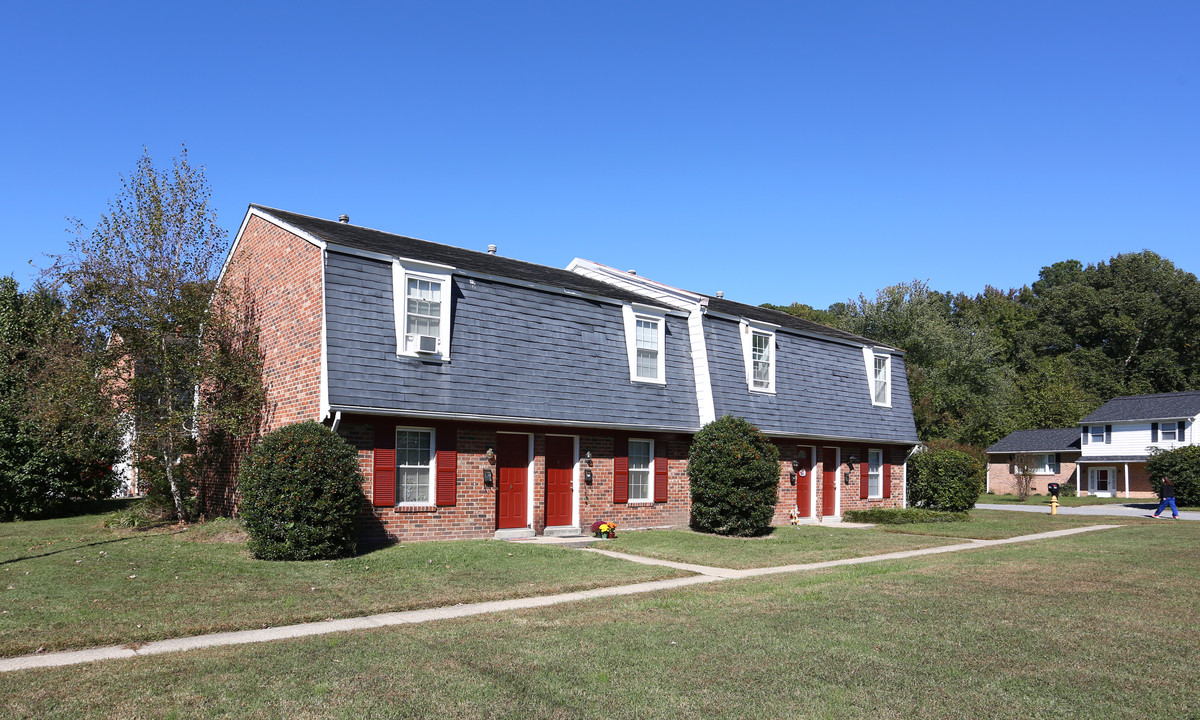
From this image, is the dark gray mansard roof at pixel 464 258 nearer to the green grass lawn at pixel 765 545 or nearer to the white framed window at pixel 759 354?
the white framed window at pixel 759 354

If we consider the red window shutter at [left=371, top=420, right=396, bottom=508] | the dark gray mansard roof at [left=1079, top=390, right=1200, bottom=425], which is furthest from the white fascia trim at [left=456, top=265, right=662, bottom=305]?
the dark gray mansard roof at [left=1079, top=390, right=1200, bottom=425]

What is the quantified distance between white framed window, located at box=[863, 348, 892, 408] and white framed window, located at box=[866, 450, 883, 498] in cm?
163

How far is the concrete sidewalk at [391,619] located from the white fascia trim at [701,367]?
573 centimetres

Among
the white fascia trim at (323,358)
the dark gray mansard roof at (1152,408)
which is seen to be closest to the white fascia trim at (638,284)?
the white fascia trim at (323,358)

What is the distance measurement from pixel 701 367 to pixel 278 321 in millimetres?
10023

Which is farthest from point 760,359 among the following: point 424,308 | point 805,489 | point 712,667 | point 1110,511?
point 1110,511

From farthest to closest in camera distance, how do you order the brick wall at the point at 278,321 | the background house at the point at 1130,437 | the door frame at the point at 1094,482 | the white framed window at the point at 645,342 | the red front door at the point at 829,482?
the door frame at the point at 1094,482
the background house at the point at 1130,437
the red front door at the point at 829,482
the white framed window at the point at 645,342
the brick wall at the point at 278,321

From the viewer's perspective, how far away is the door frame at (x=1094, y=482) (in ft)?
167

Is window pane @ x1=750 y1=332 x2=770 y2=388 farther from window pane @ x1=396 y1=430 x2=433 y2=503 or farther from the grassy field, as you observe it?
the grassy field

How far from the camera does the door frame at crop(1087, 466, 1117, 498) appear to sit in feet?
167

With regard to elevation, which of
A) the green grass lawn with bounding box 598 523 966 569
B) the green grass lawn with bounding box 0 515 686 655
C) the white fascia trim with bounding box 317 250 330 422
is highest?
the white fascia trim with bounding box 317 250 330 422

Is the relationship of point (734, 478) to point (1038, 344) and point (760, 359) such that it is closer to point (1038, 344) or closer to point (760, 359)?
point (760, 359)

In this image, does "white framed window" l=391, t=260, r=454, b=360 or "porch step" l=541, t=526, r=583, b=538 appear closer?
"white framed window" l=391, t=260, r=454, b=360

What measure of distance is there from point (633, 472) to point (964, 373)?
42.8 meters
